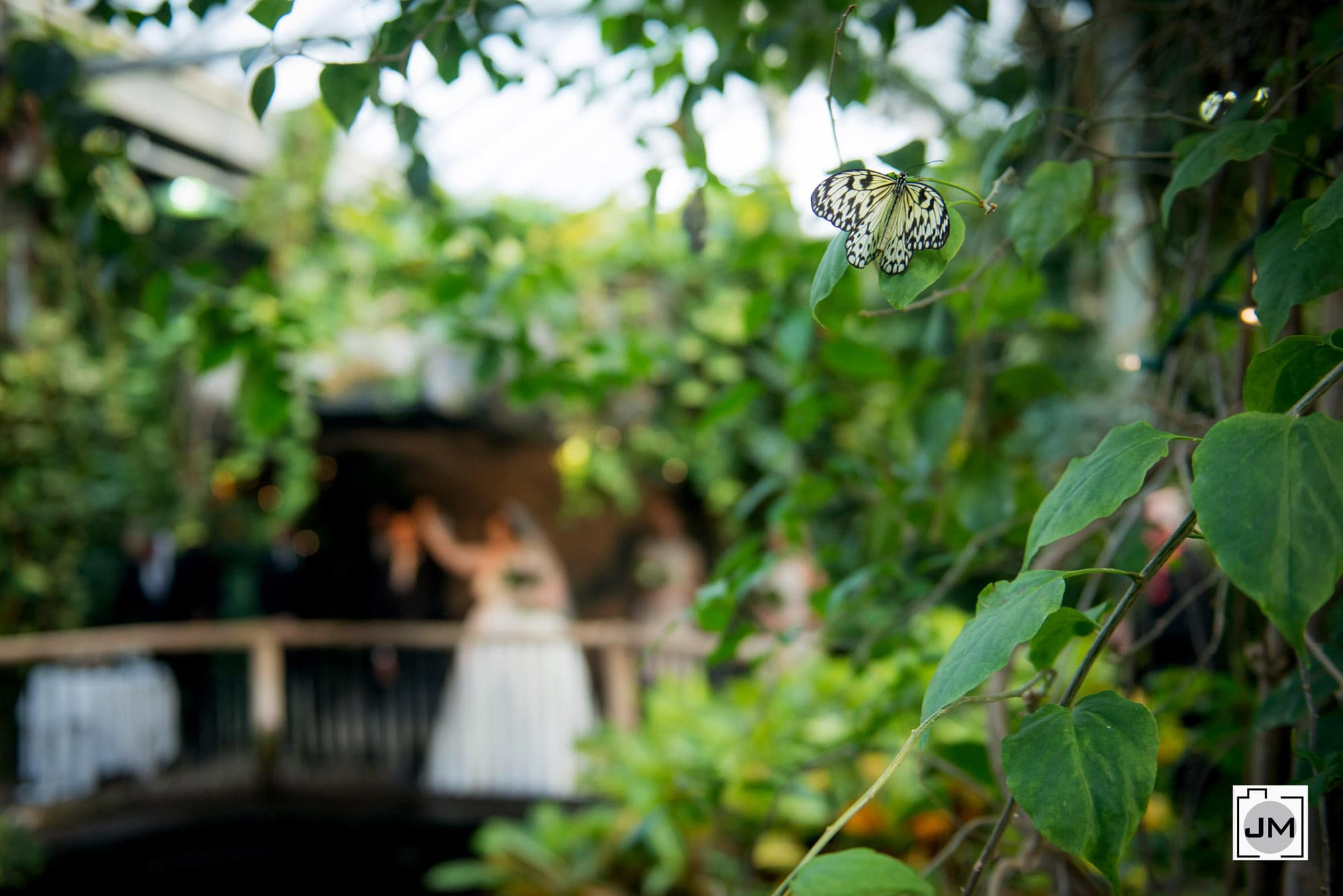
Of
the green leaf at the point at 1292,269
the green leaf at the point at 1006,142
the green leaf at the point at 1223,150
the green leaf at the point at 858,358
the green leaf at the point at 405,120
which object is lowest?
the green leaf at the point at 1292,269

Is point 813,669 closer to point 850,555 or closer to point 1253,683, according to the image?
point 850,555

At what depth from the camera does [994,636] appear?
0.43 meters

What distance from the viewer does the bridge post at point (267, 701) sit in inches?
219

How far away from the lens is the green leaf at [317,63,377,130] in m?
0.80

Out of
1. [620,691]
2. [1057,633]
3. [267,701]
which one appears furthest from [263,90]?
[267,701]

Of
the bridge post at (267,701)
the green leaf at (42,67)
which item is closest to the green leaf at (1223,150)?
the green leaf at (42,67)

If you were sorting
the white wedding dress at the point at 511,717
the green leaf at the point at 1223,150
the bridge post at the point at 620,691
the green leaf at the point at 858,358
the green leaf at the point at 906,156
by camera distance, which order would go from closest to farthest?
Result: the green leaf at the point at 1223,150 → the green leaf at the point at 906,156 → the green leaf at the point at 858,358 → the bridge post at the point at 620,691 → the white wedding dress at the point at 511,717

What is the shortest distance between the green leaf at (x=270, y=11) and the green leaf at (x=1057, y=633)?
673mm

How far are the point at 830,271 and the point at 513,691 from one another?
5.44 metres

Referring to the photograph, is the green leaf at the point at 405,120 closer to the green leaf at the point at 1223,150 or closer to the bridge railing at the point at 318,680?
the green leaf at the point at 1223,150

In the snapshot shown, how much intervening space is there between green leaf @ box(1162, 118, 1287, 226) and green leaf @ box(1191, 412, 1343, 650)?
250 millimetres

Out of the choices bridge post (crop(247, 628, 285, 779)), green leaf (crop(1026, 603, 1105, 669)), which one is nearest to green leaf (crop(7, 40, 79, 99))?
green leaf (crop(1026, 603, 1105, 669))

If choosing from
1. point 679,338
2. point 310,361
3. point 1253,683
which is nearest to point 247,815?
point 310,361

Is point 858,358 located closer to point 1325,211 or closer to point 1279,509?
point 1325,211
